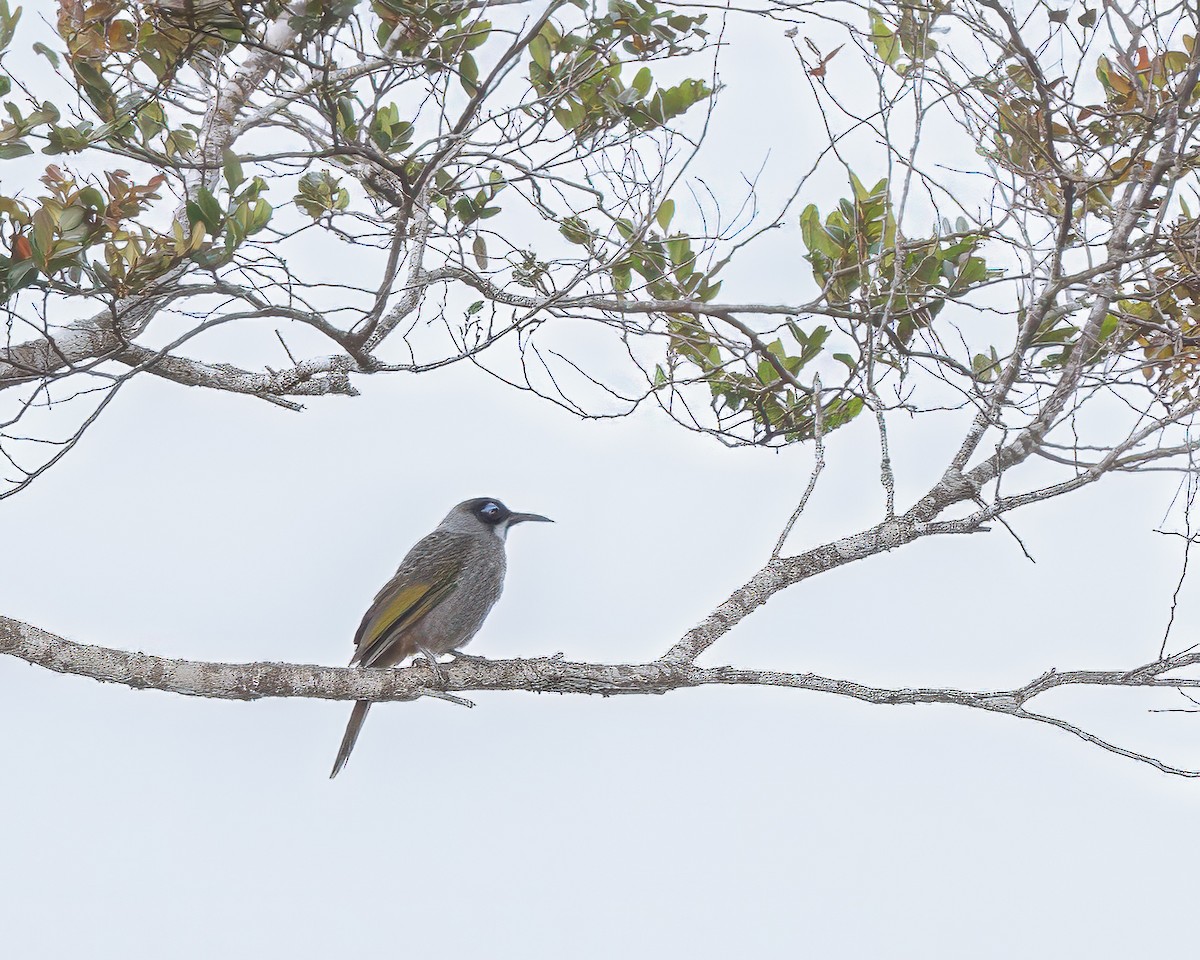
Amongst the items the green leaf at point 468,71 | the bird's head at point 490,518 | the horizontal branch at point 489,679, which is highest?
the green leaf at point 468,71

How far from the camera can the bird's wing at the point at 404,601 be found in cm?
446

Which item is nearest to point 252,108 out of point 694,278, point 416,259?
point 416,259

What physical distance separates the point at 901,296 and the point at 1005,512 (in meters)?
→ 0.74

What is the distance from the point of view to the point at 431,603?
4504 mm

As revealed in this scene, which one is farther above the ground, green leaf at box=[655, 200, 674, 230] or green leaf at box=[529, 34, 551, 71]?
green leaf at box=[529, 34, 551, 71]

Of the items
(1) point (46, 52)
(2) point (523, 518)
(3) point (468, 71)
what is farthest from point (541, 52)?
(2) point (523, 518)

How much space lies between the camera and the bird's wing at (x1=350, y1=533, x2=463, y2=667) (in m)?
4.46

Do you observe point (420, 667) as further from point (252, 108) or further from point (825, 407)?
point (252, 108)

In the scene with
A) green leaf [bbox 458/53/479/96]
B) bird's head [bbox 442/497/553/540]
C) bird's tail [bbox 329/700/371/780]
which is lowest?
bird's tail [bbox 329/700/371/780]

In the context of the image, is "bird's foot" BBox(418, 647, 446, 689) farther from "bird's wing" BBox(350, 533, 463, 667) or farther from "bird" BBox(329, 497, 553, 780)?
"bird's wing" BBox(350, 533, 463, 667)

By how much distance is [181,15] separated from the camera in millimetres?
3170

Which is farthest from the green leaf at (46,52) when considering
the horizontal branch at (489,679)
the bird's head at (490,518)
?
the bird's head at (490,518)

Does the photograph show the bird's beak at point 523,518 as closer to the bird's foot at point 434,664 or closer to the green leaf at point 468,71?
the bird's foot at point 434,664

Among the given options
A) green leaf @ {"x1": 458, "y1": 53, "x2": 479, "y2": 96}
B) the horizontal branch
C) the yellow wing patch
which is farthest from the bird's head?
green leaf @ {"x1": 458, "y1": 53, "x2": 479, "y2": 96}
